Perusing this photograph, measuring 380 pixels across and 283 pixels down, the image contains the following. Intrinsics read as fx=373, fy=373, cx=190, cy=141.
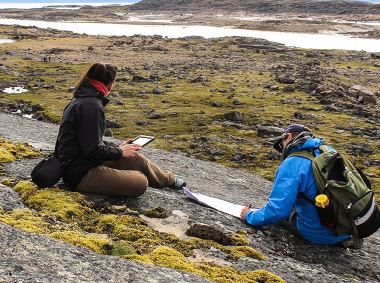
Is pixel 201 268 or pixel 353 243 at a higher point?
pixel 201 268

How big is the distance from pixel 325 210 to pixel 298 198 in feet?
2.48

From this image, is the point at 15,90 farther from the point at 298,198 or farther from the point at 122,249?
the point at 298,198

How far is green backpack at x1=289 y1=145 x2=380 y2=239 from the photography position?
753cm

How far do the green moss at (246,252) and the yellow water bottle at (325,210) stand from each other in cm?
156

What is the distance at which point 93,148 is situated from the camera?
8281 millimetres

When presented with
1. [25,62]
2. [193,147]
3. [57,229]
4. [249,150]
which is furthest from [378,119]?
[25,62]

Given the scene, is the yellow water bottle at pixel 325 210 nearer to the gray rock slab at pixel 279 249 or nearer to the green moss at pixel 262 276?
the gray rock slab at pixel 279 249

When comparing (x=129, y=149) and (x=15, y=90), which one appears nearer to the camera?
(x=129, y=149)

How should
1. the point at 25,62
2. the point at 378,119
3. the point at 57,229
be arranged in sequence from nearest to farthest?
the point at 57,229, the point at 378,119, the point at 25,62

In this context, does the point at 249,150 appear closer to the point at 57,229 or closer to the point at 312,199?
the point at 312,199

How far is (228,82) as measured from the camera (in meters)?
46.0

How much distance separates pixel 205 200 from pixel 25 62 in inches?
1941

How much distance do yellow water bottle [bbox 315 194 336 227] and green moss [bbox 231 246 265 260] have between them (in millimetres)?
1557

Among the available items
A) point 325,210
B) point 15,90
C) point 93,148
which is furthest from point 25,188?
point 15,90
